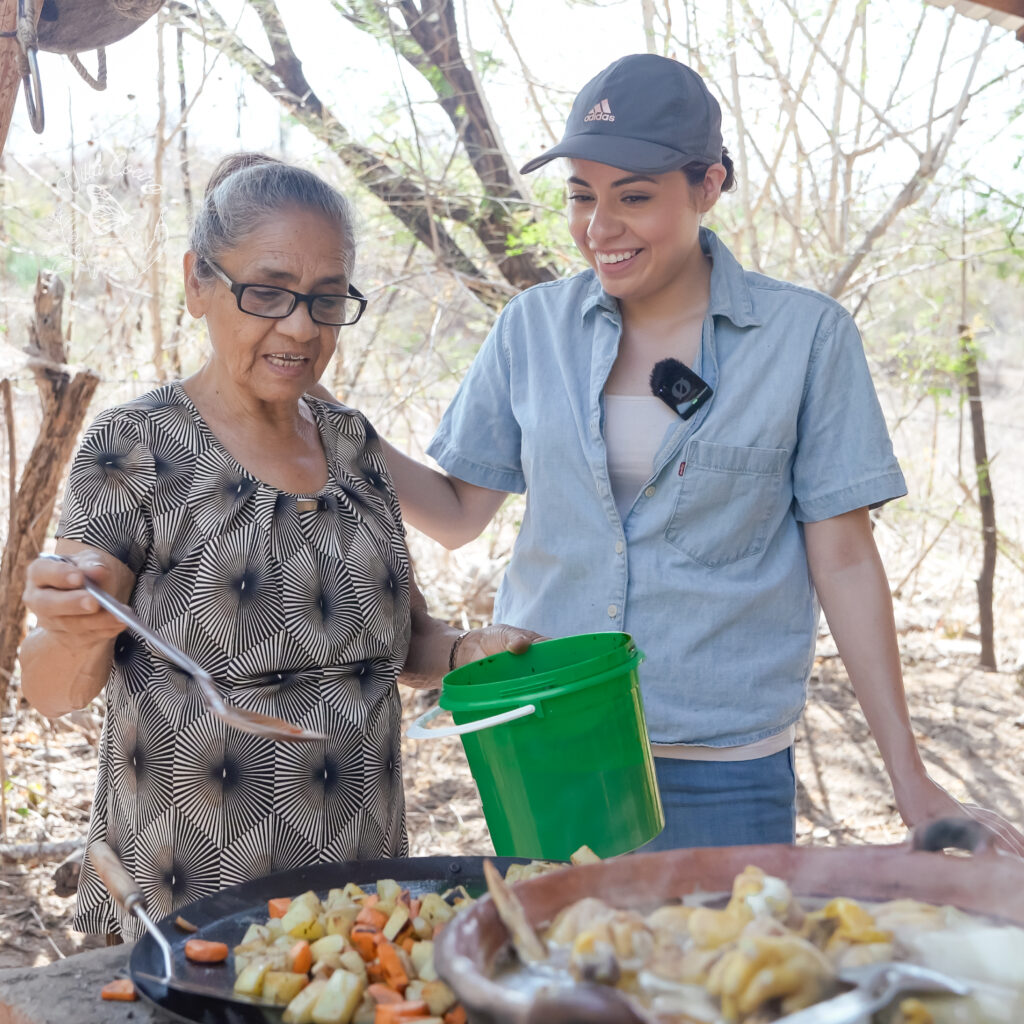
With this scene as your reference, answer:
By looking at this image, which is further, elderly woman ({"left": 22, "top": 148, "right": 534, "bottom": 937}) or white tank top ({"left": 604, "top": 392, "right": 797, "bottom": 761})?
white tank top ({"left": 604, "top": 392, "right": 797, "bottom": 761})

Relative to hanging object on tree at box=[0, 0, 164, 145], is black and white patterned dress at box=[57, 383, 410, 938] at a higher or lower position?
lower

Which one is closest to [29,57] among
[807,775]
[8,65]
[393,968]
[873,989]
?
[8,65]

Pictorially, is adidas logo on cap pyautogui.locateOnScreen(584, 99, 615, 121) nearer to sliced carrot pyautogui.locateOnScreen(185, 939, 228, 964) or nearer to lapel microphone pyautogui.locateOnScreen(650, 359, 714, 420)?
lapel microphone pyautogui.locateOnScreen(650, 359, 714, 420)

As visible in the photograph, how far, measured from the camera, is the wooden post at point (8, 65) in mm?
2152

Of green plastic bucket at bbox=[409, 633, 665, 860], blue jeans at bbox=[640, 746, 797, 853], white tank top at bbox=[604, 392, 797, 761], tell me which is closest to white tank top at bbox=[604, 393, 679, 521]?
white tank top at bbox=[604, 392, 797, 761]

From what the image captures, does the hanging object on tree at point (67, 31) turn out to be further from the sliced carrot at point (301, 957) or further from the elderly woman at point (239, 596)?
the sliced carrot at point (301, 957)

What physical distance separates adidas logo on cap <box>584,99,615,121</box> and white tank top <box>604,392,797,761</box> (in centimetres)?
58

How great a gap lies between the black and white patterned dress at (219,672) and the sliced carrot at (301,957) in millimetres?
449

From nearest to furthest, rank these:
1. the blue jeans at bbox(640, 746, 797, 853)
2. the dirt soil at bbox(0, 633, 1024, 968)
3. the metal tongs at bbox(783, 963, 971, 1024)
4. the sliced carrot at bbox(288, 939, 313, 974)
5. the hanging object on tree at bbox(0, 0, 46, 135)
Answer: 1. the metal tongs at bbox(783, 963, 971, 1024)
2. the sliced carrot at bbox(288, 939, 313, 974)
3. the hanging object on tree at bbox(0, 0, 46, 135)
4. the blue jeans at bbox(640, 746, 797, 853)
5. the dirt soil at bbox(0, 633, 1024, 968)

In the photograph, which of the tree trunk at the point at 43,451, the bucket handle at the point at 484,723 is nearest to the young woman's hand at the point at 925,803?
the bucket handle at the point at 484,723

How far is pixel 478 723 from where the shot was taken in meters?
1.65

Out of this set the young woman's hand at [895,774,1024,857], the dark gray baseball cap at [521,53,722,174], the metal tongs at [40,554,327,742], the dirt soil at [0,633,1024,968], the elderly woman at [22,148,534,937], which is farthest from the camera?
the dirt soil at [0,633,1024,968]

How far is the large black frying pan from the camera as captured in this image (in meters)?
1.33

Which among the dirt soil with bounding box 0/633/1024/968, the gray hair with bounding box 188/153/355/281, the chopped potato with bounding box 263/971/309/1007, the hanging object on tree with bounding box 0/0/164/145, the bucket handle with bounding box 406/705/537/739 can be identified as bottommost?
the dirt soil with bounding box 0/633/1024/968
